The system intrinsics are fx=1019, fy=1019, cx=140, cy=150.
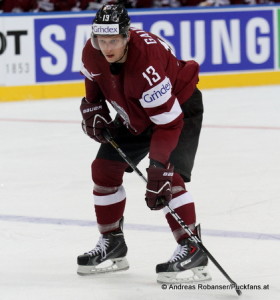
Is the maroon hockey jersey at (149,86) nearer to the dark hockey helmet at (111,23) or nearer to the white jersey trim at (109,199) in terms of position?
the dark hockey helmet at (111,23)

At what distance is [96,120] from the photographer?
A: 12.7ft

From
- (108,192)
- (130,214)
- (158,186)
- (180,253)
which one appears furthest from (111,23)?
(130,214)

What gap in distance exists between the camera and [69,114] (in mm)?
8852

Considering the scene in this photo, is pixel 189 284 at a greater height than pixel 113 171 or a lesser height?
lesser

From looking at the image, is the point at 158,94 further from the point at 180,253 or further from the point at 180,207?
the point at 180,253

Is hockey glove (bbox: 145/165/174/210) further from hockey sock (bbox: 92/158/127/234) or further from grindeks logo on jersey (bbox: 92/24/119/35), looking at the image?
grindeks logo on jersey (bbox: 92/24/119/35)

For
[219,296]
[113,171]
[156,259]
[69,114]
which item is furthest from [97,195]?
[69,114]

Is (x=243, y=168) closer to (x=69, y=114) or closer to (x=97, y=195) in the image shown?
(x=97, y=195)

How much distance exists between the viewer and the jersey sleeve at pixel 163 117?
140 inches

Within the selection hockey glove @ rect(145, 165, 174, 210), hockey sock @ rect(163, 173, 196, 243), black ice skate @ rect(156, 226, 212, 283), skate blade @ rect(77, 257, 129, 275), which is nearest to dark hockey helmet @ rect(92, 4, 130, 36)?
hockey glove @ rect(145, 165, 174, 210)

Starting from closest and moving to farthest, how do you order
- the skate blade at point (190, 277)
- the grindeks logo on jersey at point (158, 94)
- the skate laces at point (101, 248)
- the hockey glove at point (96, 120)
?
the grindeks logo on jersey at point (158, 94)
the skate blade at point (190, 277)
the hockey glove at point (96, 120)
the skate laces at point (101, 248)

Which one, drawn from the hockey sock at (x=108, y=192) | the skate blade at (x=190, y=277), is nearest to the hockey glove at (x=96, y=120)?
the hockey sock at (x=108, y=192)

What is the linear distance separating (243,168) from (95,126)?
7.97 feet

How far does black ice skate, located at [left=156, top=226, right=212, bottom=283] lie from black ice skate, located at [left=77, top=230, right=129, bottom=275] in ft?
0.77
